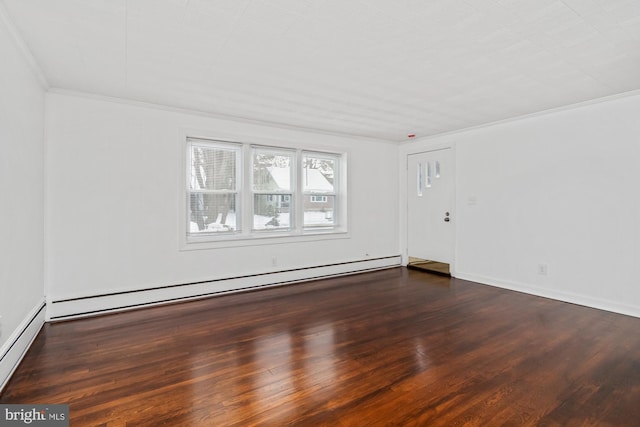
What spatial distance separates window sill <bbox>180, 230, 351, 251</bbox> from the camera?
4156mm

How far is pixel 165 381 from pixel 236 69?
250 cm

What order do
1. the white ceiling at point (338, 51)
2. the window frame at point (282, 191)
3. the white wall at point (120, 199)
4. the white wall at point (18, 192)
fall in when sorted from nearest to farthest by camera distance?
the white ceiling at point (338, 51) → the white wall at point (18, 192) → the white wall at point (120, 199) → the window frame at point (282, 191)

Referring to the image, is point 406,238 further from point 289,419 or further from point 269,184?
point 289,419

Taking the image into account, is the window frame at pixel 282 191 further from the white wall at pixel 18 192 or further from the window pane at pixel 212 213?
the white wall at pixel 18 192

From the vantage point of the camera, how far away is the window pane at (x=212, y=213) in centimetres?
423

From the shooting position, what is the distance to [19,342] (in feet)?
7.98

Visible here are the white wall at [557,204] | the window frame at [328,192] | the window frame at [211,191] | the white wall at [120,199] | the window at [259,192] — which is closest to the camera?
the white wall at [120,199]

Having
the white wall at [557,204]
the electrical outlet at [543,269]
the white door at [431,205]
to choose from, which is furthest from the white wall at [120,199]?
the electrical outlet at [543,269]

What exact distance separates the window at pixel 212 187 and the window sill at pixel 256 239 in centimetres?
14

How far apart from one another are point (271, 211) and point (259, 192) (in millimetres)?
344

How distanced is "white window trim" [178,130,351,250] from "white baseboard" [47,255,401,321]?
1.55ft

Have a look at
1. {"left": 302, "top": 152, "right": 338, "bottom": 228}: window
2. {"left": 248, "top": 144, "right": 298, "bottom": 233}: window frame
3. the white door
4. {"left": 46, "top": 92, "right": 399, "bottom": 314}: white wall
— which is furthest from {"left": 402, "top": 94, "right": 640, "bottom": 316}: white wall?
{"left": 46, "top": 92, "right": 399, "bottom": 314}: white wall
